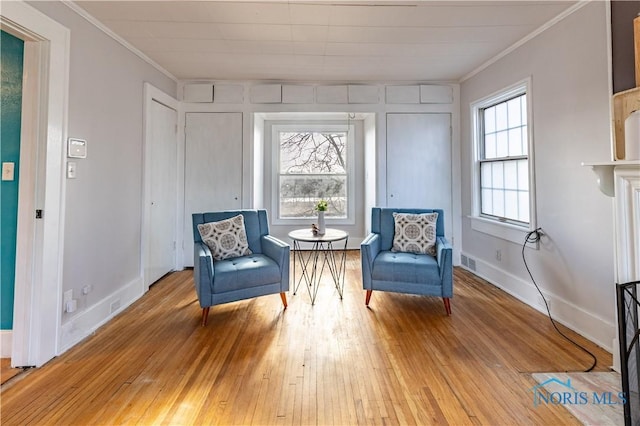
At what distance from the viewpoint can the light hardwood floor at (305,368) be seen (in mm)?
1527

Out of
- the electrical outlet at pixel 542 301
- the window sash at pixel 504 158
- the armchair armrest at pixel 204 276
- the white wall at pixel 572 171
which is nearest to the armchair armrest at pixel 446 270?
the white wall at pixel 572 171

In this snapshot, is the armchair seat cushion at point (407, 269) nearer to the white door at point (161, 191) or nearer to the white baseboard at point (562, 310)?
the white baseboard at point (562, 310)

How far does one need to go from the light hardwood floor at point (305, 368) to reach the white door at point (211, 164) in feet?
5.38

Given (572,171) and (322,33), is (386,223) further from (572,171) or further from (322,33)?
(322,33)

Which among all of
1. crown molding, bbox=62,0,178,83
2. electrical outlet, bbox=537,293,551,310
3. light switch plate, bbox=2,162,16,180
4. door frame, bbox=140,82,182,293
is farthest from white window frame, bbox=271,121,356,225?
light switch plate, bbox=2,162,16,180

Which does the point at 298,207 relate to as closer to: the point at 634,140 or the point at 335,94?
the point at 335,94

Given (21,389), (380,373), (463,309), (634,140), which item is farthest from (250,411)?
(634,140)

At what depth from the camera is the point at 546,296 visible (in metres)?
2.70

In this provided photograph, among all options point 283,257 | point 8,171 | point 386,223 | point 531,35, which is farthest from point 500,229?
point 8,171

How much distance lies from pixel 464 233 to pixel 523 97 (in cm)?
183

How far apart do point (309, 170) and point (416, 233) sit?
2.70m

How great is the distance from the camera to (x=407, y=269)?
273 cm

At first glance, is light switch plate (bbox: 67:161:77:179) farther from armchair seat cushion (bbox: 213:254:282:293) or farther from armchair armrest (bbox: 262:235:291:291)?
armchair armrest (bbox: 262:235:291:291)

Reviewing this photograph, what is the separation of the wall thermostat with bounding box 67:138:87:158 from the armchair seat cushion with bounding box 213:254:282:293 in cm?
133
